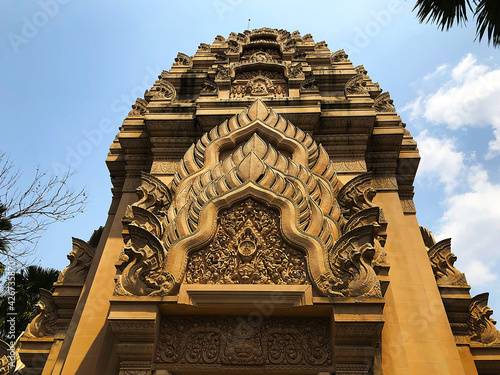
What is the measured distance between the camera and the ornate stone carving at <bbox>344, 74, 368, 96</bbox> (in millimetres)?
9442

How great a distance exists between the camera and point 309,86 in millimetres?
9547

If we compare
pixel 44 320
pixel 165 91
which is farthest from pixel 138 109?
pixel 44 320

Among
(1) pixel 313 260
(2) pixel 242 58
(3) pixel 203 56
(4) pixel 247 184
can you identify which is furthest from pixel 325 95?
(1) pixel 313 260

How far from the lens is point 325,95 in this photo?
1058 cm

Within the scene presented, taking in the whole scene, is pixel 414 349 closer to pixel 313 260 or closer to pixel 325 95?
pixel 313 260

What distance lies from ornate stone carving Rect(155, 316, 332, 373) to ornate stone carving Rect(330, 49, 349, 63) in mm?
8166

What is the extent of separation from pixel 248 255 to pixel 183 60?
7.96m

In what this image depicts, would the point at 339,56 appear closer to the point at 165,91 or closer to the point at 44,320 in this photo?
the point at 165,91

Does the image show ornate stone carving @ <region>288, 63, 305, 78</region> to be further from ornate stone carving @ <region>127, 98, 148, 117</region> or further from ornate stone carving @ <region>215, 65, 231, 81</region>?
ornate stone carving @ <region>127, 98, 148, 117</region>

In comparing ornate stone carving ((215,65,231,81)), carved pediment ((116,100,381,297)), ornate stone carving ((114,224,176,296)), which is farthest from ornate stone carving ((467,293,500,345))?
ornate stone carving ((215,65,231,81))

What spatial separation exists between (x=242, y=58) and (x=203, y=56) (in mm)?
1387

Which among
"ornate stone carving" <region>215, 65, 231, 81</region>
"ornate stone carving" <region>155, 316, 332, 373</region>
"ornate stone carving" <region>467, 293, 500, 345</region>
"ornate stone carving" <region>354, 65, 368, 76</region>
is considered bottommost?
"ornate stone carving" <region>155, 316, 332, 373</region>

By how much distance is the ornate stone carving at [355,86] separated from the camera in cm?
944

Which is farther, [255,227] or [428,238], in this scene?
[428,238]
